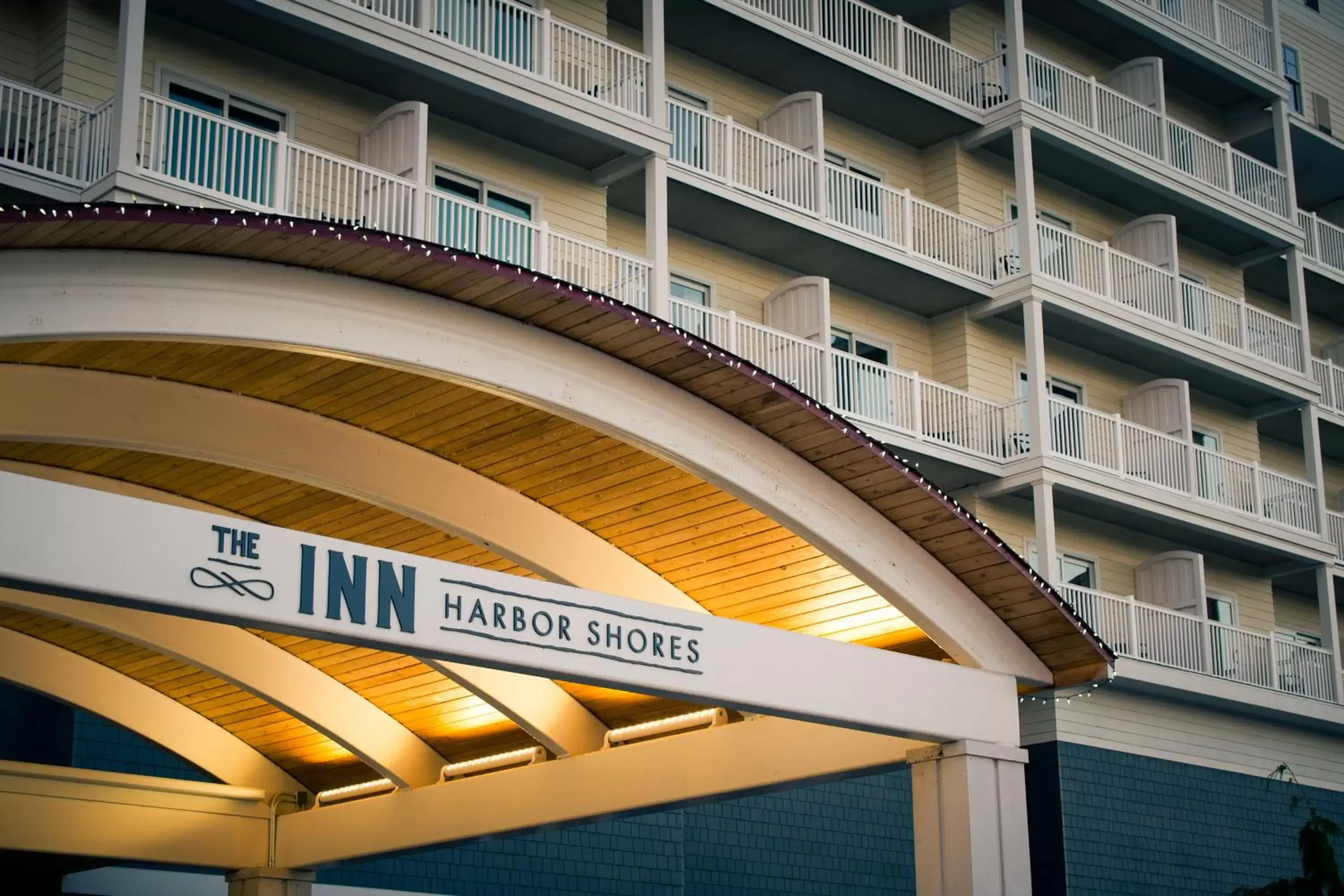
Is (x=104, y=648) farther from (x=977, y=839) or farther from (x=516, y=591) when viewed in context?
(x=977, y=839)

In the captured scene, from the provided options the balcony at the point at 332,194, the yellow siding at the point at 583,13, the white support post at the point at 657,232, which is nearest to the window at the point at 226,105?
the balcony at the point at 332,194

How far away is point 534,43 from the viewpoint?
22969mm

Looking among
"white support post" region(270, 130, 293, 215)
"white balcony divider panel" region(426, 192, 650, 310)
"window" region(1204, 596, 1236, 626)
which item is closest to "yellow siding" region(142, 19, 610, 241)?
"white balcony divider panel" region(426, 192, 650, 310)

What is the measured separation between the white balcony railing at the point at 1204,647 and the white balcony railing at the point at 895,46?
8.44 meters

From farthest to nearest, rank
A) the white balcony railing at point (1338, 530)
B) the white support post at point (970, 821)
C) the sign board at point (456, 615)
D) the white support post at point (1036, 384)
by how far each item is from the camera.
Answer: the white balcony railing at point (1338, 530) < the white support post at point (1036, 384) < the white support post at point (970, 821) < the sign board at point (456, 615)

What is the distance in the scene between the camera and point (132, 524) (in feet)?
29.3

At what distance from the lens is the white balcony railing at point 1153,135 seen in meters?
30.3

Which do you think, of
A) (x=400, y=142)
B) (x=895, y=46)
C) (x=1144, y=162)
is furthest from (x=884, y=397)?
(x=400, y=142)

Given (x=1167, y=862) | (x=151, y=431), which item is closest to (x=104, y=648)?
(x=151, y=431)

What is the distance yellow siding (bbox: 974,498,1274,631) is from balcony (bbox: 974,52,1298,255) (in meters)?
6.08

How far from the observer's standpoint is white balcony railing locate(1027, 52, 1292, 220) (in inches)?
1195

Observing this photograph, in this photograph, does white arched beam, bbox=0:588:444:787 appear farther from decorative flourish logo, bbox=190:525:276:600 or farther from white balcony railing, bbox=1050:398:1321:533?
white balcony railing, bbox=1050:398:1321:533

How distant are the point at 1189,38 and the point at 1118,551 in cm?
964

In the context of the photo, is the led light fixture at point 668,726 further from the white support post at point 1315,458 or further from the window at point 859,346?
the white support post at point 1315,458
